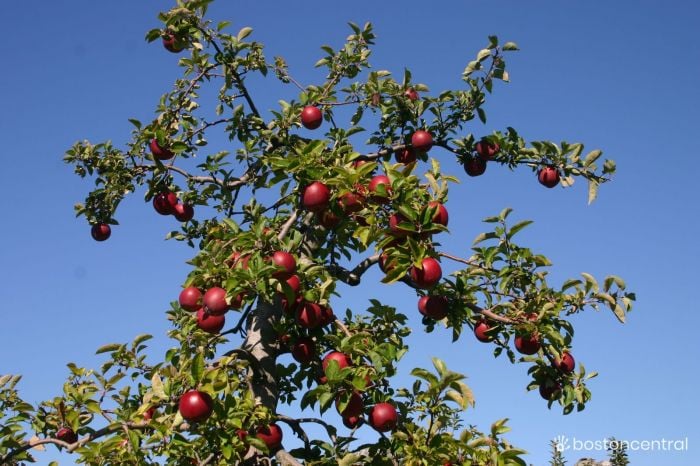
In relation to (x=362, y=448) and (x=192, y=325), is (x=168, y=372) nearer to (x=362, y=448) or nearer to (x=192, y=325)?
(x=192, y=325)

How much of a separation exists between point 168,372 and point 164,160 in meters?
2.81

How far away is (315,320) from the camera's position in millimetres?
5551

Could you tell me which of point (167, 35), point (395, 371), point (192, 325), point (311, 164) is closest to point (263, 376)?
point (192, 325)

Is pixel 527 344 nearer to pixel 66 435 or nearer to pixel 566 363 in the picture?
pixel 566 363

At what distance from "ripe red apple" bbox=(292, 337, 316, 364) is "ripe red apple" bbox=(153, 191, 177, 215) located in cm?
224

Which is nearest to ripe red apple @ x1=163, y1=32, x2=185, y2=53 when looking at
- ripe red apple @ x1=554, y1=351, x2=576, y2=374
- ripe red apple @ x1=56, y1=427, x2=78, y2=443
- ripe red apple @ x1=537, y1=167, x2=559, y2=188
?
ripe red apple @ x1=56, y1=427, x2=78, y2=443

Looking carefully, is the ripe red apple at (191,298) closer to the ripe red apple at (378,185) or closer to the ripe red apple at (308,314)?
the ripe red apple at (308,314)

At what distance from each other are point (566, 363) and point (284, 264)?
8.55 feet

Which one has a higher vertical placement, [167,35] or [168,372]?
[167,35]

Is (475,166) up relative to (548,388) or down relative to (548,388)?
up

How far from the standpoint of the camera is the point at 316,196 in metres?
5.44

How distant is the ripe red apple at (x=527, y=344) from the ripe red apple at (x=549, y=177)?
193 cm

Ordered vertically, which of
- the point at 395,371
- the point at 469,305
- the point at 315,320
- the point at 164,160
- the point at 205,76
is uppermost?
the point at 205,76

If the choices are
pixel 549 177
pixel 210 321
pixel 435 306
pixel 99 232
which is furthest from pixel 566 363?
pixel 99 232
